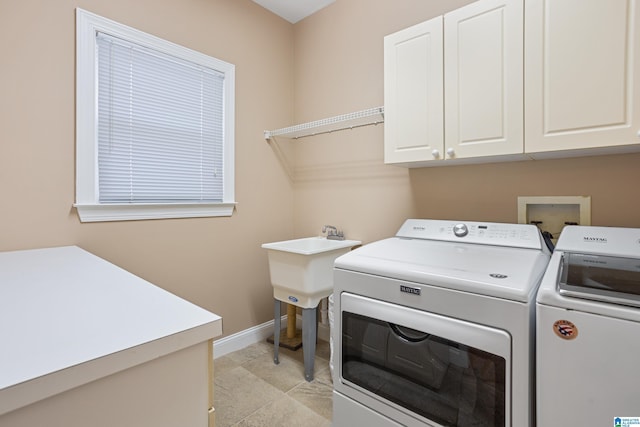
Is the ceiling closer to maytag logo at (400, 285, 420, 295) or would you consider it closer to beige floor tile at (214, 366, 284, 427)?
maytag logo at (400, 285, 420, 295)

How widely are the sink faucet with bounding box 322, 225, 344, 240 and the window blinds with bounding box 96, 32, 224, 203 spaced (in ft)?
2.89

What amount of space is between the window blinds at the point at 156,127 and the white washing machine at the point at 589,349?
206 centimetres

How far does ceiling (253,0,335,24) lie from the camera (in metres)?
2.53

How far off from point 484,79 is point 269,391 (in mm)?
2074

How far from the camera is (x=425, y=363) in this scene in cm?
120

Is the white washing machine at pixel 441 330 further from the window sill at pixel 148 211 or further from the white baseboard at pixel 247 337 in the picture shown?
the window sill at pixel 148 211

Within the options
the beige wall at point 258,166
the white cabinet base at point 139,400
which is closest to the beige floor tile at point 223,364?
the beige wall at point 258,166

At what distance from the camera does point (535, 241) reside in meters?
1.43

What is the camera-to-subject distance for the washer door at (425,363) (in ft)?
3.40

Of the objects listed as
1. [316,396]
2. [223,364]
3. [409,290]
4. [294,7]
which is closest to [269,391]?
[316,396]

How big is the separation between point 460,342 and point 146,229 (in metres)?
1.84

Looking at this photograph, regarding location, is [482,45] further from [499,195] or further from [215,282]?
[215,282]

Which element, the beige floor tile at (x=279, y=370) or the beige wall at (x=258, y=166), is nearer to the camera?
the beige wall at (x=258, y=166)

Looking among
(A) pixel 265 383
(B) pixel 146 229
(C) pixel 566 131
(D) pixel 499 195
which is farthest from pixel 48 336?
(D) pixel 499 195
